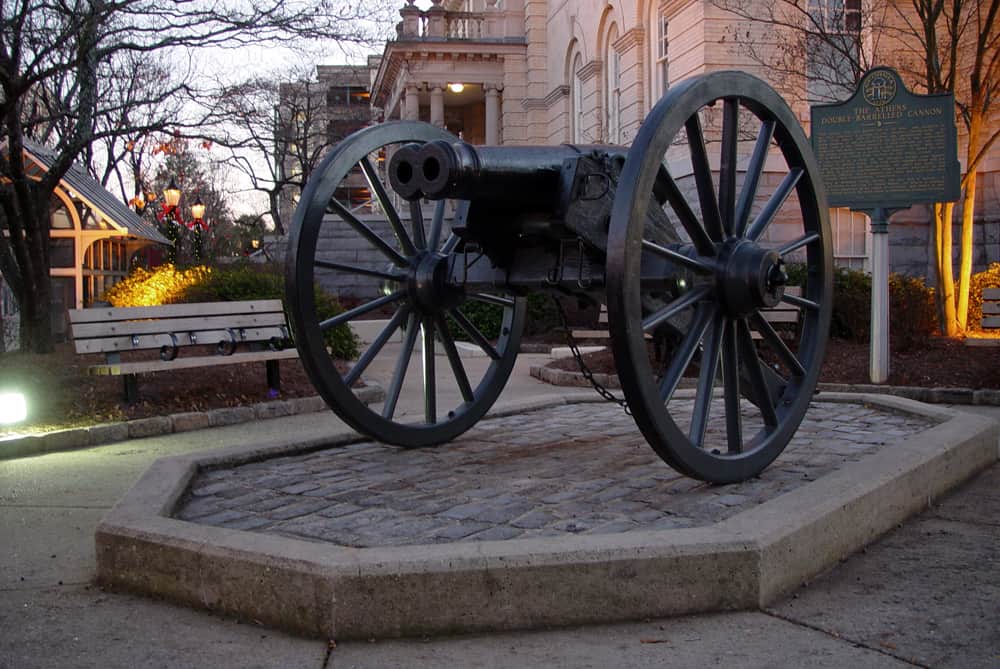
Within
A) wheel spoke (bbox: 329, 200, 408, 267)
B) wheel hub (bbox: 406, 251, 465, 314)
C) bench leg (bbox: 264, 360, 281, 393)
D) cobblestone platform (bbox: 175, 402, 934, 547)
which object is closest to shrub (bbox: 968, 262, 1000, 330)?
cobblestone platform (bbox: 175, 402, 934, 547)

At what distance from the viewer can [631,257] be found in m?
4.04

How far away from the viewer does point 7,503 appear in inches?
223

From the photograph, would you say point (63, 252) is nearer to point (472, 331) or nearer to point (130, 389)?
point (130, 389)

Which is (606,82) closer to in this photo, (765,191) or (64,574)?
(765,191)

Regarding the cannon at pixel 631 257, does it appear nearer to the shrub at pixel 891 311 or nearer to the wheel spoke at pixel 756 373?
the wheel spoke at pixel 756 373

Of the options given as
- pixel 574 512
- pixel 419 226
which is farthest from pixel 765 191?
pixel 574 512

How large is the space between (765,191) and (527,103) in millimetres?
14004

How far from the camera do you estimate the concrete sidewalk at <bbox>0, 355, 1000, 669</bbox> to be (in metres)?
3.30

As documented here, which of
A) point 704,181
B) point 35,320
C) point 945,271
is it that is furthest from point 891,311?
point 35,320

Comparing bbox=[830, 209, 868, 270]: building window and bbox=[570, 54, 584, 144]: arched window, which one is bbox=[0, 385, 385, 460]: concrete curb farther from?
bbox=[570, 54, 584, 144]: arched window

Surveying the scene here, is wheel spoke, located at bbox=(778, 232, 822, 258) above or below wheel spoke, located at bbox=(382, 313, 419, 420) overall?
above

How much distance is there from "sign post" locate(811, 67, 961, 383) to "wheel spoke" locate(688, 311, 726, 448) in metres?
6.46

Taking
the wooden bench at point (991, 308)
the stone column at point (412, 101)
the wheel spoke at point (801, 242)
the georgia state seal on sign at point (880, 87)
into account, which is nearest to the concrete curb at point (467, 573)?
the wheel spoke at point (801, 242)

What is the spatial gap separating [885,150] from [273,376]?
263 inches
